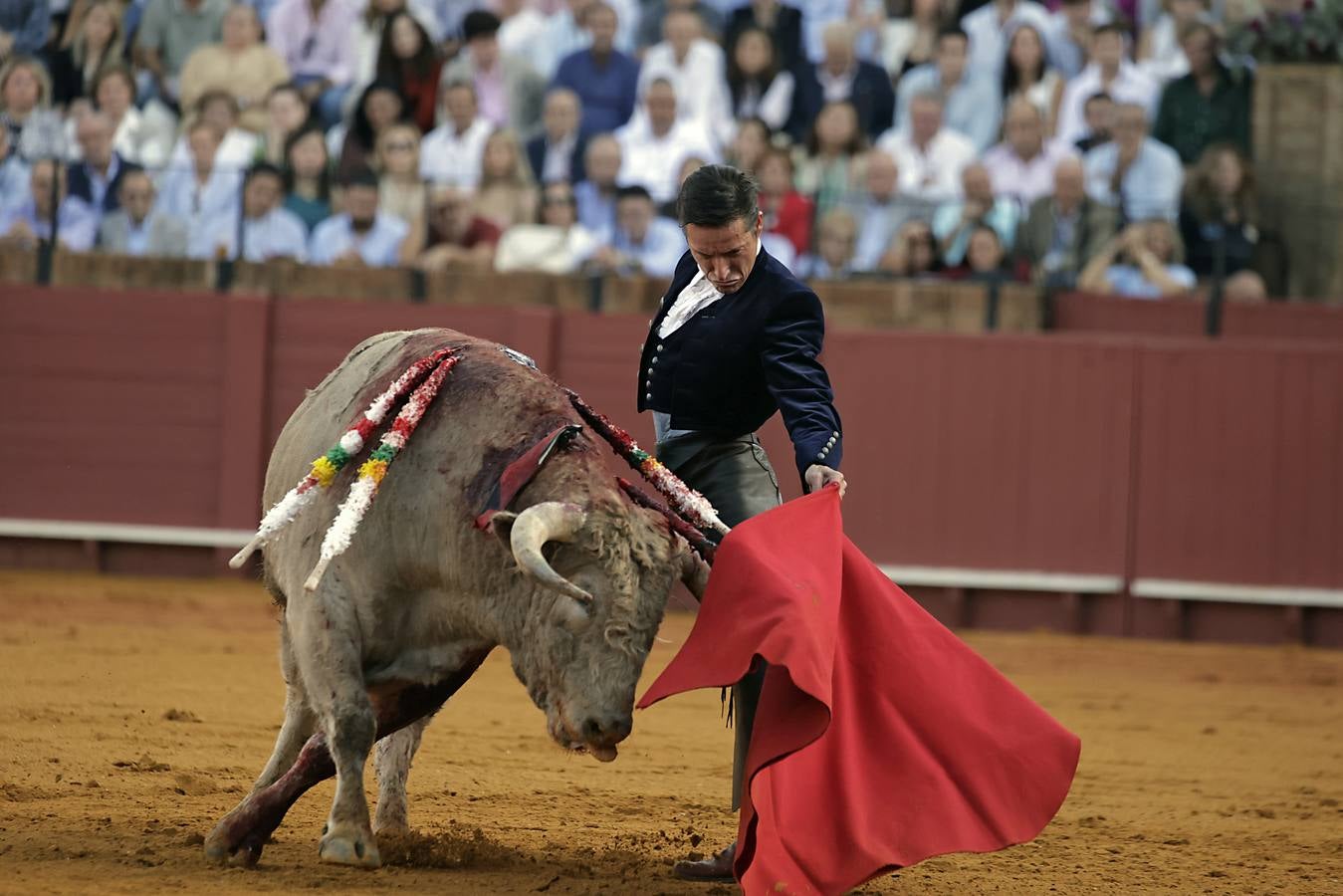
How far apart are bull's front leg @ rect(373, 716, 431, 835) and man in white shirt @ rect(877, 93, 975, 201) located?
18.9 feet

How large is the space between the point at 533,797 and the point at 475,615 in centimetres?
130

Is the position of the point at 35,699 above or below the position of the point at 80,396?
below

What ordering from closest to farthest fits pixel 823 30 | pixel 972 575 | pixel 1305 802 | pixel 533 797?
pixel 533 797
pixel 1305 802
pixel 972 575
pixel 823 30

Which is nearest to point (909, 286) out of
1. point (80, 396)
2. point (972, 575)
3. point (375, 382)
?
point (972, 575)

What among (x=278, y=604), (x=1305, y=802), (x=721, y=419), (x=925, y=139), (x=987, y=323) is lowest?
(x=1305, y=802)

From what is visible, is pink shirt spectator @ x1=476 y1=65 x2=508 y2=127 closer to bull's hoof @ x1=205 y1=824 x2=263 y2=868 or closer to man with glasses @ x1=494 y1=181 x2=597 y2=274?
A: man with glasses @ x1=494 y1=181 x2=597 y2=274

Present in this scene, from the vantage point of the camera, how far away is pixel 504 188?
363 inches

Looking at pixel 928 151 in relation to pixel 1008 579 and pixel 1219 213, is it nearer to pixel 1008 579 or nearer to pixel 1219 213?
pixel 1219 213

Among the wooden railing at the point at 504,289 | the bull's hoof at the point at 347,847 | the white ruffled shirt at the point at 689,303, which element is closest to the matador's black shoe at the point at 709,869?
the bull's hoof at the point at 347,847

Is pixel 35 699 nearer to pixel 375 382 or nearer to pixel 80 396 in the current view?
pixel 375 382

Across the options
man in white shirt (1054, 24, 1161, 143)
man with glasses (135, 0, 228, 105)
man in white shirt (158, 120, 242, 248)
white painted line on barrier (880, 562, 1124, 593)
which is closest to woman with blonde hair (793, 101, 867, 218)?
man in white shirt (1054, 24, 1161, 143)

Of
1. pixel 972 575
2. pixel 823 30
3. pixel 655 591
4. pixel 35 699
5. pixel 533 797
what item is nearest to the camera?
pixel 655 591

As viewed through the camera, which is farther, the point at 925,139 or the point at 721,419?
the point at 925,139

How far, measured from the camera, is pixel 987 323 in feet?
30.1
